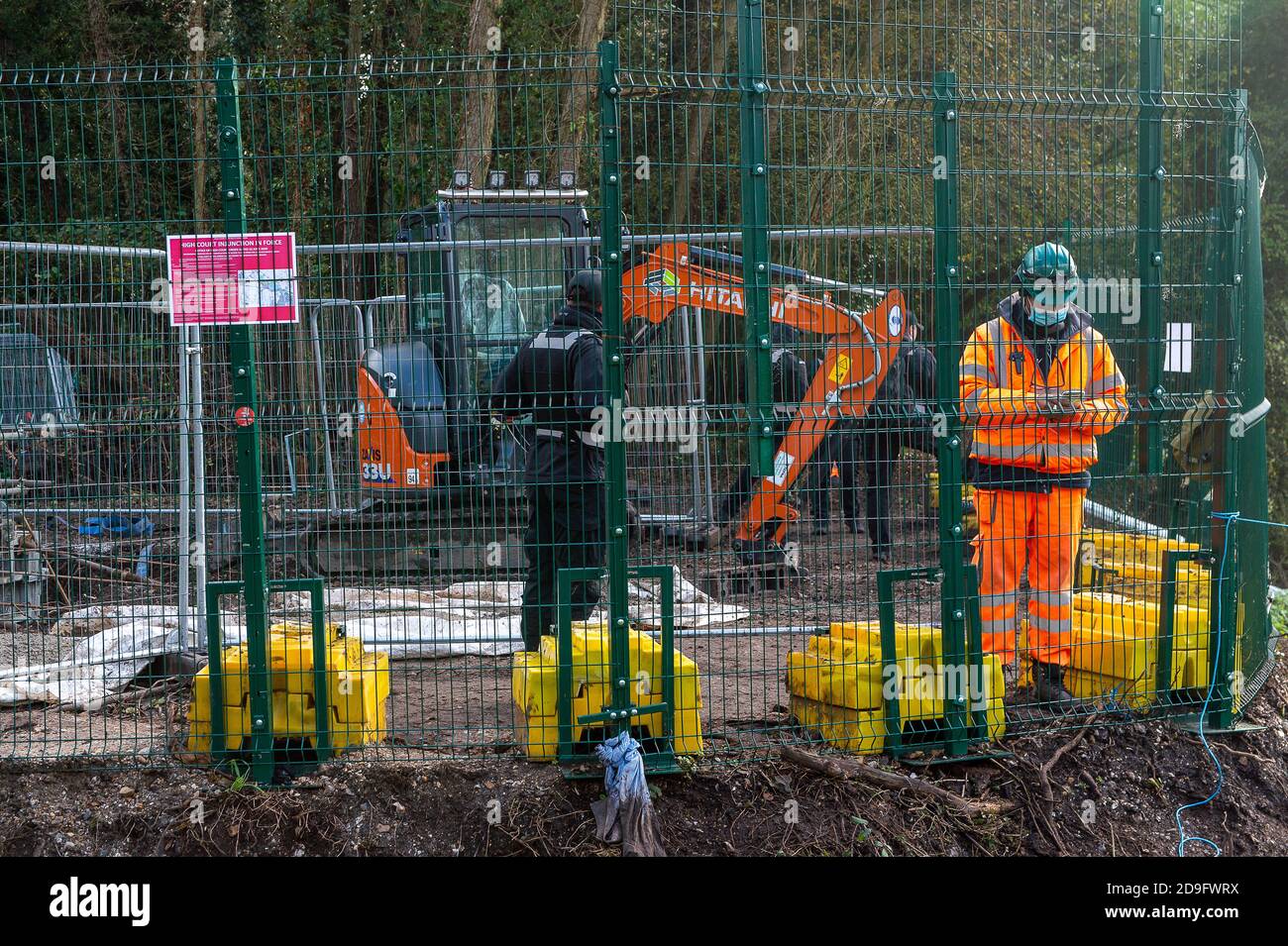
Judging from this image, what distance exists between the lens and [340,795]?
483 cm

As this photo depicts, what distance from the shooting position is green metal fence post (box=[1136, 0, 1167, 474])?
18.3 feet

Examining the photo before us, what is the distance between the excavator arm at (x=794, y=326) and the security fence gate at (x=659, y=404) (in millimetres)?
64

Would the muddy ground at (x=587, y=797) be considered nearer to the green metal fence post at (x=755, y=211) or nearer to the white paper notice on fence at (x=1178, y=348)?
the green metal fence post at (x=755, y=211)

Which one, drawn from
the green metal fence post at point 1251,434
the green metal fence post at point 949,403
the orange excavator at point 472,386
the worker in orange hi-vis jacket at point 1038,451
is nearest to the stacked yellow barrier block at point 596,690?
the orange excavator at point 472,386

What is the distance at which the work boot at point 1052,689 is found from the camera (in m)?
5.66

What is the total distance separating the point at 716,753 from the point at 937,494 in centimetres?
153

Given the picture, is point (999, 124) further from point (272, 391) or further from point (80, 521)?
point (80, 521)

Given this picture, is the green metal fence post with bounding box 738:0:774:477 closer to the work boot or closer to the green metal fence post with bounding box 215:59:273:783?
the work boot

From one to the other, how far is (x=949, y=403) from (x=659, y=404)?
1251 mm

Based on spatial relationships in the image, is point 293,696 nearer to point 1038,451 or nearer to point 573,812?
point 573,812

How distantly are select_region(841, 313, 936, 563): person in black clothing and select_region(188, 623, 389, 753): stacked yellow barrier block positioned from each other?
2.27m

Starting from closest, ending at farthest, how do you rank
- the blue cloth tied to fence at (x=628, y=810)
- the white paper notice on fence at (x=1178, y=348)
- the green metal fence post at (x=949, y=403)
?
1. the blue cloth tied to fence at (x=628, y=810)
2. the green metal fence post at (x=949, y=403)
3. the white paper notice on fence at (x=1178, y=348)

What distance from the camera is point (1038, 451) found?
5746 mm
